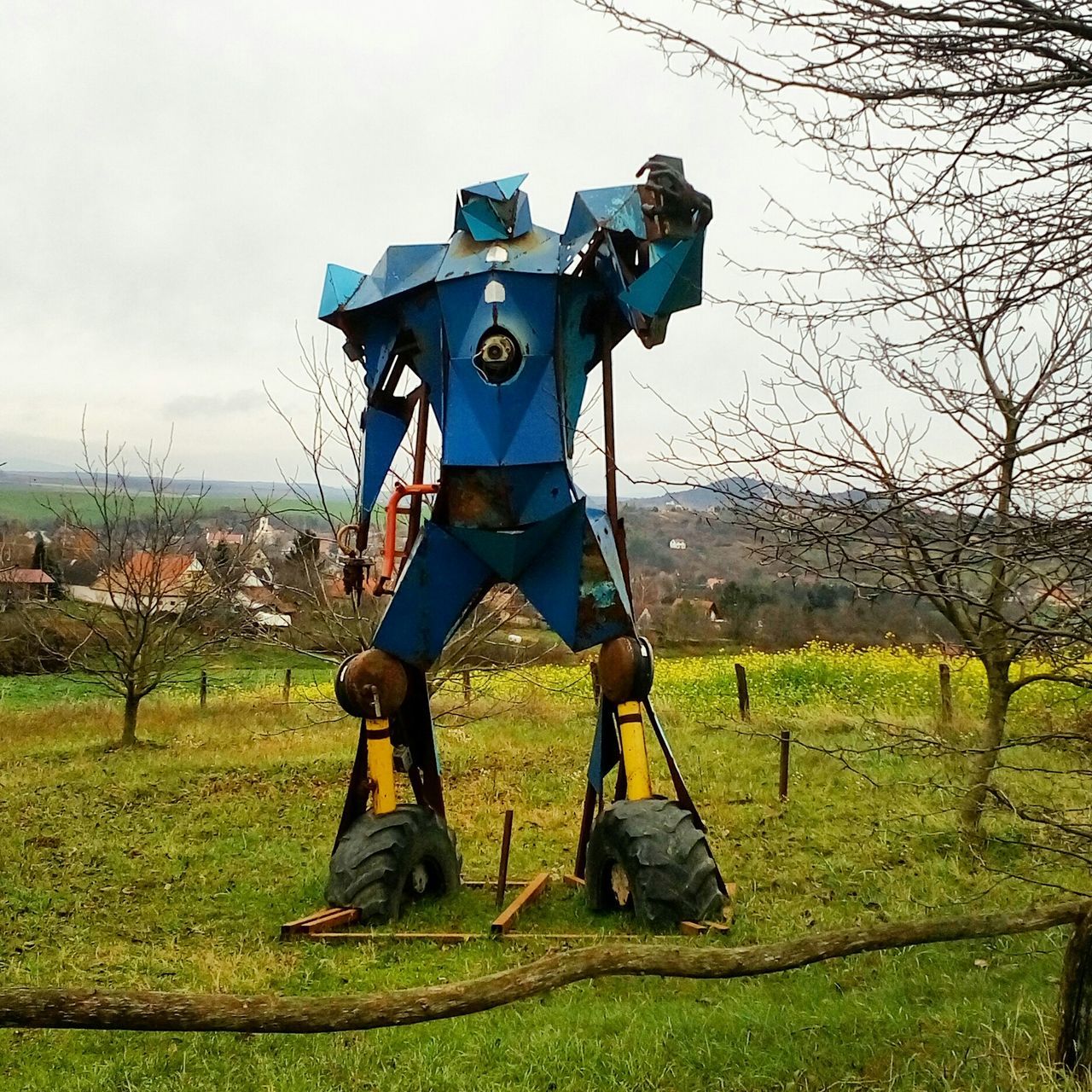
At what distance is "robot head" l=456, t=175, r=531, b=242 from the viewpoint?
15.7 feet

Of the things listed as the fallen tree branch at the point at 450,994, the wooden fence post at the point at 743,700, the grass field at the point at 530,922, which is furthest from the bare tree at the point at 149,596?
the fallen tree branch at the point at 450,994

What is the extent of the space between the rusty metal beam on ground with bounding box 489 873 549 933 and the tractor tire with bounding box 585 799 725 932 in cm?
53

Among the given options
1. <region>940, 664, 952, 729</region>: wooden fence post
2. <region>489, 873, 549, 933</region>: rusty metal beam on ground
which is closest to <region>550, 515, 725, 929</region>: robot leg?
<region>489, 873, 549, 933</region>: rusty metal beam on ground

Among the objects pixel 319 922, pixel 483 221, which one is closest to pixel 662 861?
pixel 319 922

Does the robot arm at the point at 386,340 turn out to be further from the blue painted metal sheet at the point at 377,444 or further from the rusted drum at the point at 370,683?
the rusted drum at the point at 370,683

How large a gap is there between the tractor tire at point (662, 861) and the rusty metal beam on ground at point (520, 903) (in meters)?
0.53

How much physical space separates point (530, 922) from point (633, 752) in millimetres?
968

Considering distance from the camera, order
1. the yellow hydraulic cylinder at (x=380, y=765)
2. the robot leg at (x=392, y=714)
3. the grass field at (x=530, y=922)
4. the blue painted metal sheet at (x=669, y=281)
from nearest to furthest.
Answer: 1. the grass field at (x=530, y=922)
2. the blue painted metal sheet at (x=669, y=281)
3. the robot leg at (x=392, y=714)
4. the yellow hydraulic cylinder at (x=380, y=765)

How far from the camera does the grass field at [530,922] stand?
3197mm

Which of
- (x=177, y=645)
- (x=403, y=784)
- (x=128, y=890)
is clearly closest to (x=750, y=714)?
(x=403, y=784)

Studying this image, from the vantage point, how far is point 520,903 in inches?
192

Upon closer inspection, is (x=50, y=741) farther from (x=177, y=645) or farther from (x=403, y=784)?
(x=403, y=784)

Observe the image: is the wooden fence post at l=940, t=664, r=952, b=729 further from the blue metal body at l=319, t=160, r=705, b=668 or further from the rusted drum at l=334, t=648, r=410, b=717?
the rusted drum at l=334, t=648, r=410, b=717

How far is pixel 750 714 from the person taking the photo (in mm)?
12016
